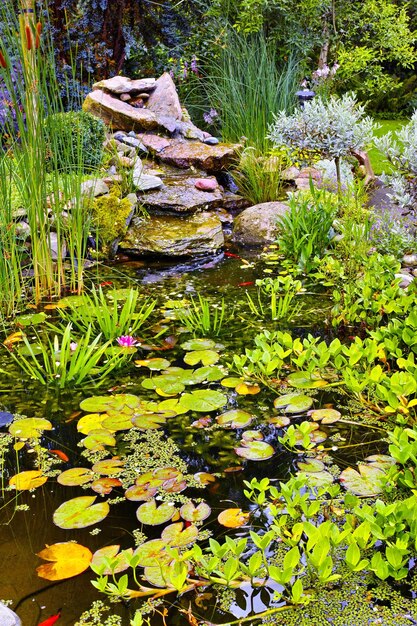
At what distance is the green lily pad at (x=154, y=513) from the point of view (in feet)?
6.04

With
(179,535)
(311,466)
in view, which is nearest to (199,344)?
(311,466)

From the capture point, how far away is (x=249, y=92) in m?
6.41

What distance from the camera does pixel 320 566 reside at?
4.86 ft

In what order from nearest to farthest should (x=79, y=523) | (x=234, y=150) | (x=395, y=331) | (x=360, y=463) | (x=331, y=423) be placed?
(x=79, y=523), (x=360, y=463), (x=331, y=423), (x=395, y=331), (x=234, y=150)

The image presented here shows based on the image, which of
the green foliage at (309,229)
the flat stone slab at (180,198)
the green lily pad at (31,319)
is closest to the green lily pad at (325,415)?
the green lily pad at (31,319)

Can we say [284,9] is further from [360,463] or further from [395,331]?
[360,463]

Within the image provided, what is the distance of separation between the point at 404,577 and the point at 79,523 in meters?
0.91

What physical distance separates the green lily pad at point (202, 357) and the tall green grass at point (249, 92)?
3658mm

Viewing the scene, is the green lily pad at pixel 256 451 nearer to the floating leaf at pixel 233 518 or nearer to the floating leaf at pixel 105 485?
the floating leaf at pixel 233 518

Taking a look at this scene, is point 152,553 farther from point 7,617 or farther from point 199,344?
point 199,344

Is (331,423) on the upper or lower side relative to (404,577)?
lower

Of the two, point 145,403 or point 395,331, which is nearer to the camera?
point 145,403

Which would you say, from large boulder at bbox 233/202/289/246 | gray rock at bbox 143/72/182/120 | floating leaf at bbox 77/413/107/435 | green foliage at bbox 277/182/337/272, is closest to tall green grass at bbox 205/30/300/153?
gray rock at bbox 143/72/182/120

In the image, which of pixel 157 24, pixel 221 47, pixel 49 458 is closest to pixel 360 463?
pixel 49 458
